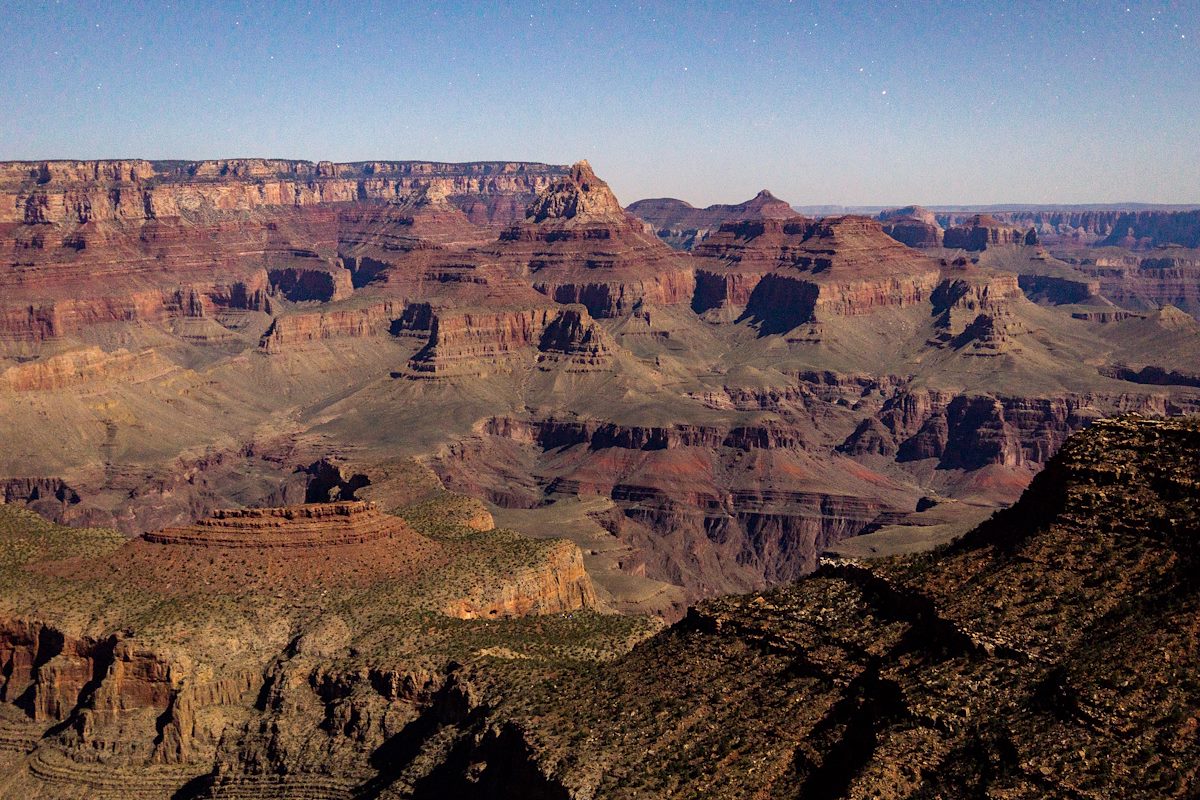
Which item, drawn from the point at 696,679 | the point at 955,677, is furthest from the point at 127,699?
the point at 955,677

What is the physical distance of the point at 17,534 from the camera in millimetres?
84812

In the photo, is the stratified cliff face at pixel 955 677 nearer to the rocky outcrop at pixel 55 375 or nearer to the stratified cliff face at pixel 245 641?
the stratified cliff face at pixel 245 641

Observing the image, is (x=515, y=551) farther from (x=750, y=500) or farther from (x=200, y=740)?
(x=750, y=500)

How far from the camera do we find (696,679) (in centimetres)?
4703

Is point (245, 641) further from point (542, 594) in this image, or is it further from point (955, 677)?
point (955, 677)

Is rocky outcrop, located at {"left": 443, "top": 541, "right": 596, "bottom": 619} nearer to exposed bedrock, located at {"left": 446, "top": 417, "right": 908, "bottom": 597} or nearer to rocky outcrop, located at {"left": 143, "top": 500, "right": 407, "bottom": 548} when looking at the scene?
rocky outcrop, located at {"left": 143, "top": 500, "right": 407, "bottom": 548}

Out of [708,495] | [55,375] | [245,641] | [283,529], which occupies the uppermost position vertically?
[283,529]

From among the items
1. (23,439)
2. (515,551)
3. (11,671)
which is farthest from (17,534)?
(23,439)

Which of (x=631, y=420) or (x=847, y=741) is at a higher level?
(x=847, y=741)

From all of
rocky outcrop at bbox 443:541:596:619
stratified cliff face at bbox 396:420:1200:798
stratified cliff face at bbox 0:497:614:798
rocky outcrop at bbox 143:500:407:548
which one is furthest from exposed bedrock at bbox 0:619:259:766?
stratified cliff face at bbox 396:420:1200:798

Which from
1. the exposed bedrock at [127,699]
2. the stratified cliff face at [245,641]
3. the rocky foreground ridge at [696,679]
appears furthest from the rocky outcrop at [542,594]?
the exposed bedrock at [127,699]

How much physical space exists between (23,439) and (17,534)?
102723 mm

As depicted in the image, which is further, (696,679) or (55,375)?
(55,375)

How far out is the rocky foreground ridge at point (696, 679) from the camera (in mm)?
34906
